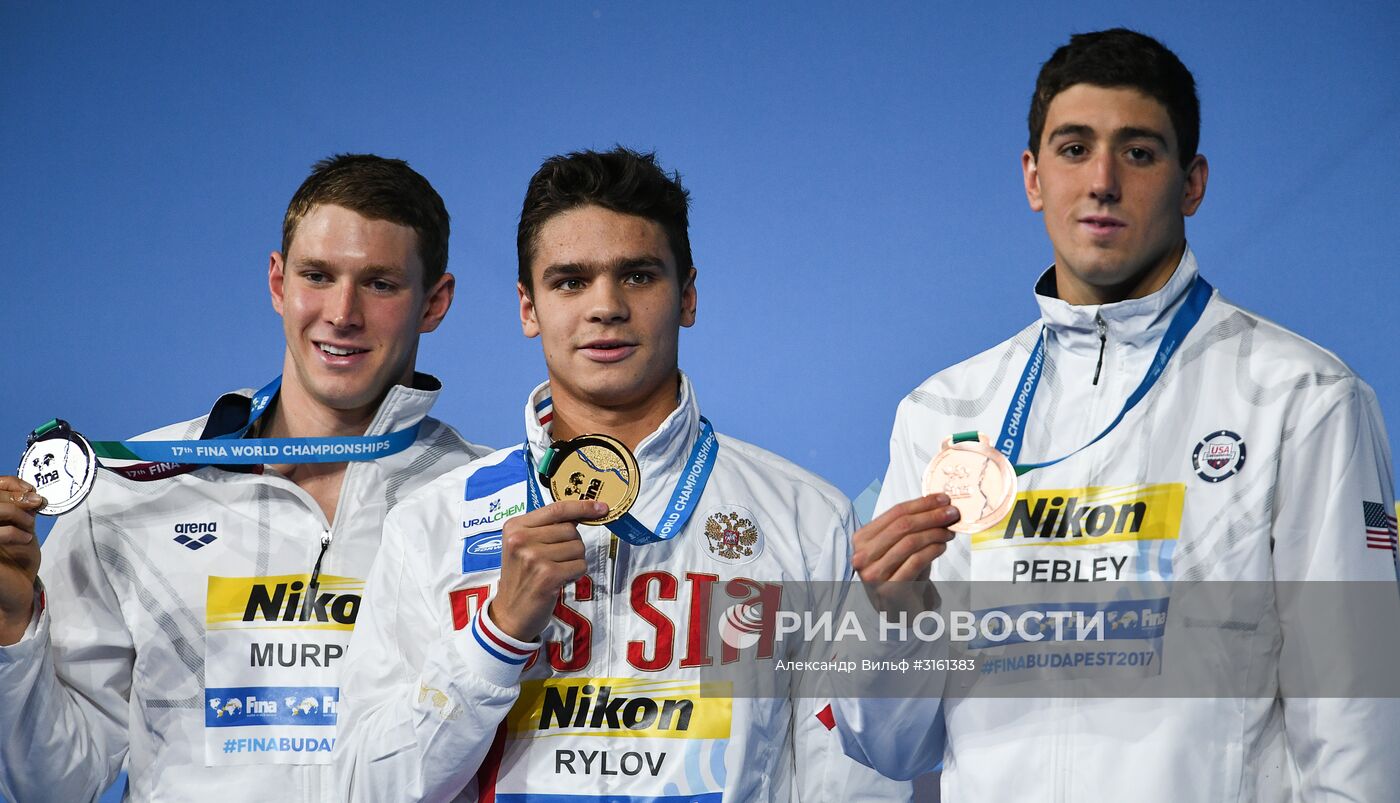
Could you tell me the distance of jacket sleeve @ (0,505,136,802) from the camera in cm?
264

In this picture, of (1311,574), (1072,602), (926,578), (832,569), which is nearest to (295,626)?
(832,569)

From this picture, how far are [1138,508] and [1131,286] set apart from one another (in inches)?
16.0

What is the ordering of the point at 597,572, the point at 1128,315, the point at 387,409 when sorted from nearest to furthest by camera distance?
the point at 1128,315 → the point at 597,572 → the point at 387,409

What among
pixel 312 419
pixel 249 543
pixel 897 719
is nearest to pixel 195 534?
pixel 249 543

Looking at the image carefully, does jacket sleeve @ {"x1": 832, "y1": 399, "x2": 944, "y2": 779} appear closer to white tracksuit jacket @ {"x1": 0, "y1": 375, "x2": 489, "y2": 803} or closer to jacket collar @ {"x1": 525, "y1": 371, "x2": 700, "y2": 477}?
jacket collar @ {"x1": 525, "y1": 371, "x2": 700, "y2": 477}

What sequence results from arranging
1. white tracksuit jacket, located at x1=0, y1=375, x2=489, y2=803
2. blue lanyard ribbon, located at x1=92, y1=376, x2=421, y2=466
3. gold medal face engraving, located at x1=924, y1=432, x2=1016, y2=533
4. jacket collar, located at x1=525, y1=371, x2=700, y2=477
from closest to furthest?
gold medal face engraving, located at x1=924, y1=432, x2=1016, y2=533 < jacket collar, located at x1=525, y1=371, x2=700, y2=477 < white tracksuit jacket, located at x1=0, y1=375, x2=489, y2=803 < blue lanyard ribbon, located at x1=92, y1=376, x2=421, y2=466

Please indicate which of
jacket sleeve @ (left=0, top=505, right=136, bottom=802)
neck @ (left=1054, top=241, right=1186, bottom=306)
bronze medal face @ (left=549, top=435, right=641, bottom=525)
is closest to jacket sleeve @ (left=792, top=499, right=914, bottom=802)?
bronze medal face @ (left=549, top=435, right=641, bottom=525)

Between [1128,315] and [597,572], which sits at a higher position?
[1128,315]

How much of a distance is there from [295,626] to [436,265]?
2.84ft

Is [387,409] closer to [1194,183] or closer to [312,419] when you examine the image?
[312,419]

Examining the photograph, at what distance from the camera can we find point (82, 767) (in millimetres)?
2752

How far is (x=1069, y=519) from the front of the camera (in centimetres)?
235

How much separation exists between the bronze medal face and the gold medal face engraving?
512mm

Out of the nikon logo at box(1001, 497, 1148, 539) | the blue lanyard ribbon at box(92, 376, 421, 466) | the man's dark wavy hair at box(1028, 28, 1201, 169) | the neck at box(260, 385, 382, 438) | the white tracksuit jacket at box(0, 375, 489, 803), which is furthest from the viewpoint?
the neck at box(260, 385, 382, 438)
